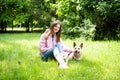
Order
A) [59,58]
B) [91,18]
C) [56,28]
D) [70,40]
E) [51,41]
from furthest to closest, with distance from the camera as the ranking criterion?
1. [91,18]
2. [70,40]
3. [51,41]
4. [56,28]
5. [59,58]

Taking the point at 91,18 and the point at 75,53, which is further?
the point at 91,18

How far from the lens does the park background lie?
7.34m

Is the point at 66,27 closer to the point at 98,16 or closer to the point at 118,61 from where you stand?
the point at 98,16

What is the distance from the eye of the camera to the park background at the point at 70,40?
24.1 feet

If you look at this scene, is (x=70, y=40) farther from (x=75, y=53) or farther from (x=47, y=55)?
(x=47, y=55)

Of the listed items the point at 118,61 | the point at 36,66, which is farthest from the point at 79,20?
the point at 36,66

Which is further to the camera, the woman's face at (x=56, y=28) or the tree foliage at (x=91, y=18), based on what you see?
the tree foliage at (x=91, y=18)

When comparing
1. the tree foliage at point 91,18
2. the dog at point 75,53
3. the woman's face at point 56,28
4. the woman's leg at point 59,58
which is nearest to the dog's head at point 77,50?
the dog at point 75,53

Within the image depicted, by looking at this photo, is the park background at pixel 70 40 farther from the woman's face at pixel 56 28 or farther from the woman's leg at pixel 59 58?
the woman's face at pixel 56 28

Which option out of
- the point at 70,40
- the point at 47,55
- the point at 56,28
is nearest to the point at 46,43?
the point at 47,55

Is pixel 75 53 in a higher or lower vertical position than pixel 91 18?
higher

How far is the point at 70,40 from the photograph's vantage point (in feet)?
61.0

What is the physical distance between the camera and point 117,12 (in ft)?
59.8

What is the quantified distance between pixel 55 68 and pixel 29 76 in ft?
3.95
